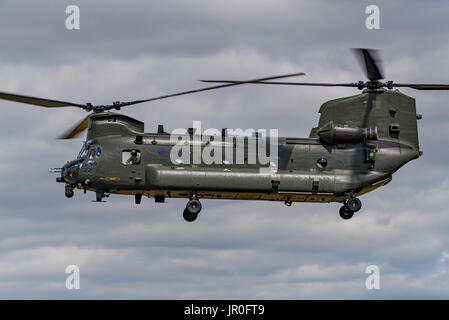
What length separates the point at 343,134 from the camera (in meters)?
46.2

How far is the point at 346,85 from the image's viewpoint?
1813 inches

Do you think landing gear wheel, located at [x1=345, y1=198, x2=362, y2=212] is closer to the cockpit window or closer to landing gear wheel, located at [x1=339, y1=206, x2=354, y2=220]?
landing gear wheel, located at [x1=339, y1=206, x2=354, y2=220]

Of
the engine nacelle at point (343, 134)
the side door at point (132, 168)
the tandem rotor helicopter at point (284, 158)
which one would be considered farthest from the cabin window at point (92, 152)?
the engine nacelle at point (343, 134)

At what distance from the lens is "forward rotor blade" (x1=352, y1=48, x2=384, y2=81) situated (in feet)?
143

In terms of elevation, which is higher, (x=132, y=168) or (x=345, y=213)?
(x=132, y=168)

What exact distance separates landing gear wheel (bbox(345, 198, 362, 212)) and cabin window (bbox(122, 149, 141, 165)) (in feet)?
36.2

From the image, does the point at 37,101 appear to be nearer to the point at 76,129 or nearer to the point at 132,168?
the point at 76,129

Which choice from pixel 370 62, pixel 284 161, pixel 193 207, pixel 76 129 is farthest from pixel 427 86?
pixel 76 129

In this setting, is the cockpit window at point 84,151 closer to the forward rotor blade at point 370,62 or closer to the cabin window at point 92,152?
the cabin window at point 92,152

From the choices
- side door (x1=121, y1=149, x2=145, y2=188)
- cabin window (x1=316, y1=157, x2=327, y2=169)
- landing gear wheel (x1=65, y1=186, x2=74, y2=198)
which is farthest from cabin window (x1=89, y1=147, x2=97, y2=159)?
cabin window (x1=316, y1=157, x2=327, y2=169)

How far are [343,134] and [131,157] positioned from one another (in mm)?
11012
